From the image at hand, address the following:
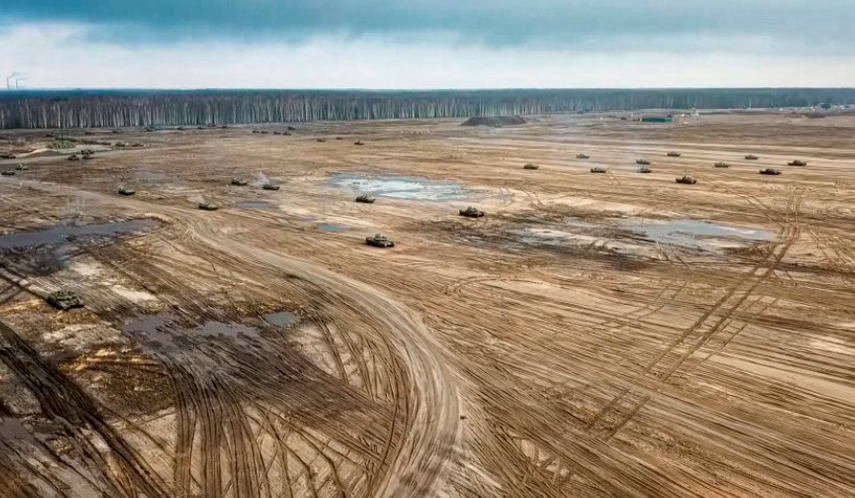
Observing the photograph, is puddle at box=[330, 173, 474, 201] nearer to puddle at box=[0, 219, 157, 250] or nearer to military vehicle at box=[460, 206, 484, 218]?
military vehicle at box=[460, 206, 484, 218]

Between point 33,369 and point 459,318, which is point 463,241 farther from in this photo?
point 33,369

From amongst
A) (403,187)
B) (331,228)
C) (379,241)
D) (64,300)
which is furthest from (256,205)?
(64,300)

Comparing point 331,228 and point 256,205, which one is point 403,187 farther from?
point 331,228

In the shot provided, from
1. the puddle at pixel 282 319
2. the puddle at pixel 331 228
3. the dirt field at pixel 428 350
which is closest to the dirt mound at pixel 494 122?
the dirt field at pixel 428 350

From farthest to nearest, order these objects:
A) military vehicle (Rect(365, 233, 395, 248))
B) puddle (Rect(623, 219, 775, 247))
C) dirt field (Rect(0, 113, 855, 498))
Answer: puddle (Rect(623, 219, 775, 247)), military vehicle (Rect(365, 233, 395, 248)), dirt field (Rect(0, 113, 855, 498))

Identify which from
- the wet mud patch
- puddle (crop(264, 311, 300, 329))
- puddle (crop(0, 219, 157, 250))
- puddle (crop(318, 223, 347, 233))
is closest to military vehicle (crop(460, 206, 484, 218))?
the wet mud patch
